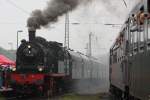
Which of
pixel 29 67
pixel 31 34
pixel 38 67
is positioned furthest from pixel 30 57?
pixel 31 34

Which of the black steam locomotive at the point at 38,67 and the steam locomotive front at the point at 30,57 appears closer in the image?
the black steam locomotive at the point at 38,67

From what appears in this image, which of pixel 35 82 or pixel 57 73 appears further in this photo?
pixel 57 73

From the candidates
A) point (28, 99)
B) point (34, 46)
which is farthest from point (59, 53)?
point (28, 99)

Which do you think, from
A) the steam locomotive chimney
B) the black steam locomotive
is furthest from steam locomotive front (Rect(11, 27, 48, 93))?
the steam locomotive chimney

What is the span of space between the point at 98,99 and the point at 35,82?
471cm

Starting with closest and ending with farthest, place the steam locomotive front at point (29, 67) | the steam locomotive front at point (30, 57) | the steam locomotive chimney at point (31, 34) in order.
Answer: the steam locomotive front at point (29, 67)
the steam locomotive front at point (30, 57)
the steam locomotive chimney at point (31, 34)

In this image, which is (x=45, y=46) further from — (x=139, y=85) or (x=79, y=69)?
(x=139, y=85)

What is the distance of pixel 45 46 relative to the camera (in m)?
31.6

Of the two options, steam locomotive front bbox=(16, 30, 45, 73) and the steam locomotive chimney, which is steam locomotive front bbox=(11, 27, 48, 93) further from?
the steam locomotive chimney

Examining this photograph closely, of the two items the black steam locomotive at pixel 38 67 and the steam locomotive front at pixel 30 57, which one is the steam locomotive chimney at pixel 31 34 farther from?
the steam locomotive front at pixel 30 57

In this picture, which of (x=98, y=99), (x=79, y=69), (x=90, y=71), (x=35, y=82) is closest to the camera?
(x=98, y=99)

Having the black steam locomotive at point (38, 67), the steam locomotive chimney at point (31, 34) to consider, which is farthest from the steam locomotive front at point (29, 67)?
the steam locomotive chimney at point (31, 34)

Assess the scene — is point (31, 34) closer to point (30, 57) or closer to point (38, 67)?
point (30, 57)

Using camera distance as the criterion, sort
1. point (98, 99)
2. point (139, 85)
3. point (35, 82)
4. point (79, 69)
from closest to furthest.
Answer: point (139, 85) < point (98, 99) < point (35, 82) < point (79, 69)
